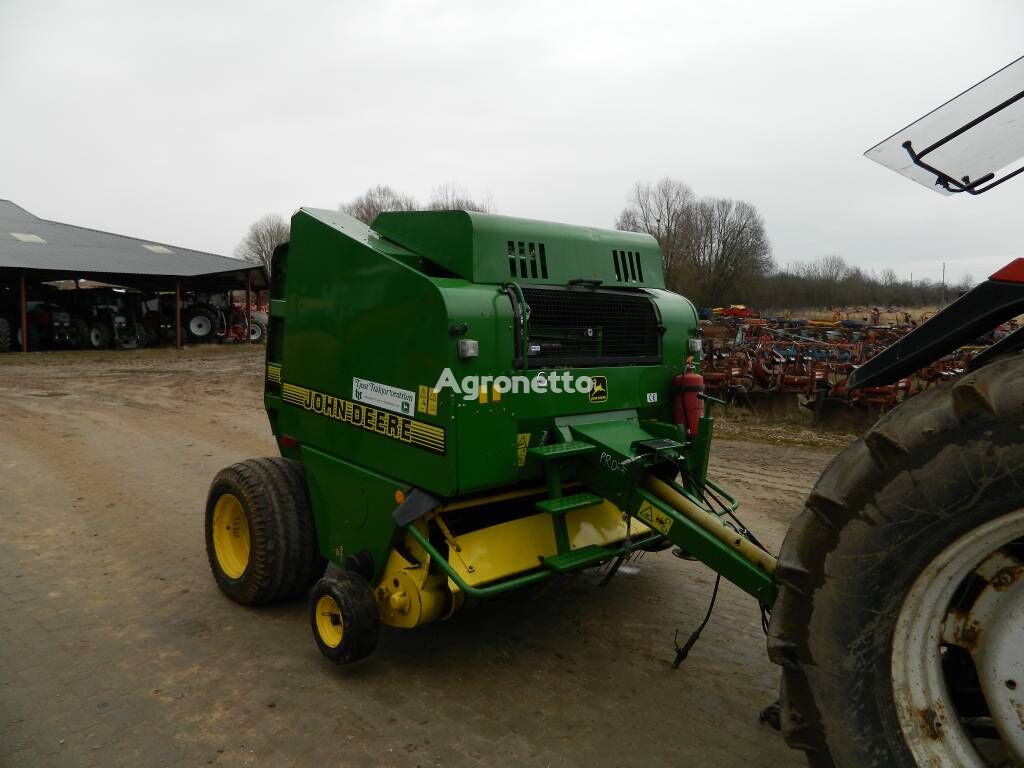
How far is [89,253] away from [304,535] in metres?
24.8

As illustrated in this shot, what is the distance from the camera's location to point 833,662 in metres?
1.85

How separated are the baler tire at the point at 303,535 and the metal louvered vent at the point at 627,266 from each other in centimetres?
218

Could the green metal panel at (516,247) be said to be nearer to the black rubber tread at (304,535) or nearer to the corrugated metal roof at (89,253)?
the black rubber tread at (304,535)

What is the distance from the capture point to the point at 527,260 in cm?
373

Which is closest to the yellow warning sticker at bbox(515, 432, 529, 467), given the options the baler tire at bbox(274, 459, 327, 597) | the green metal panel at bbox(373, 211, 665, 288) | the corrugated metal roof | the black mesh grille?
the black mesh grille

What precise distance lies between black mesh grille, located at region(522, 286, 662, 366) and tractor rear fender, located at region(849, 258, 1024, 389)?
1626 mm

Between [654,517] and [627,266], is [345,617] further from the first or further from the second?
[627,266]

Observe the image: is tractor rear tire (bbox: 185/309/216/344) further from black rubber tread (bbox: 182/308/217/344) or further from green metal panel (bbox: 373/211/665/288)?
green metal panel (bbox: 373/211/665/288)

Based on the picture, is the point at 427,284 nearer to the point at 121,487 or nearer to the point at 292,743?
the point at 292,743

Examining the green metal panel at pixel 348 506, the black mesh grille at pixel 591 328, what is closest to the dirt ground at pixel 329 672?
the green metal panel at pixel 348 506

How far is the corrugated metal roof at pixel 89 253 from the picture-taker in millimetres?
22156

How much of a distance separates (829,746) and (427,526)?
207 centimetres

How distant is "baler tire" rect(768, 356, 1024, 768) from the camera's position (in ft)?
5.36

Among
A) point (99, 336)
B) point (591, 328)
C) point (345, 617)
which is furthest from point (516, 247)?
point (99, 336)
